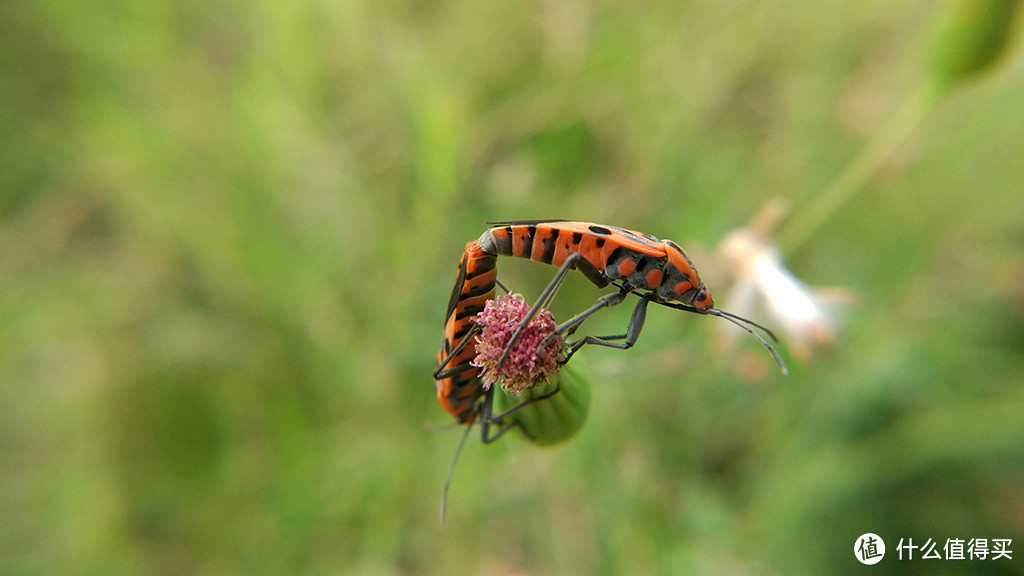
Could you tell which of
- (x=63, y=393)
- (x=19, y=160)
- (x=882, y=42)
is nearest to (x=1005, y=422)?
(x=882, y=42)

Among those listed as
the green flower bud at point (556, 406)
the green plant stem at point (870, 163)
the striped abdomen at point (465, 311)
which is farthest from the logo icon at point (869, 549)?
the striped abdomen at point (465, 311)

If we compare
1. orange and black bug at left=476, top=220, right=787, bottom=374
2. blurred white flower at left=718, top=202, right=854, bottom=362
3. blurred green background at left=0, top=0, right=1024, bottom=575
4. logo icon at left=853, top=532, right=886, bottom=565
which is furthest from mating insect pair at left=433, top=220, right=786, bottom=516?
logo icon at left=853, top=532, right=886, bottom=565

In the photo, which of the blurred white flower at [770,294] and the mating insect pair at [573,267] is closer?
the mating insect pair at [573,267]

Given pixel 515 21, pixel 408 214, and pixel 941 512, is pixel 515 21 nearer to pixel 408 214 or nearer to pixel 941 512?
pixel 408 214

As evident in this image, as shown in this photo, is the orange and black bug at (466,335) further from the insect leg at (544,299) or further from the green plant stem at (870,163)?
the green plant stem at (870,163)

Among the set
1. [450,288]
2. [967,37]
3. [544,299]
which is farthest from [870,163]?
[450,288]

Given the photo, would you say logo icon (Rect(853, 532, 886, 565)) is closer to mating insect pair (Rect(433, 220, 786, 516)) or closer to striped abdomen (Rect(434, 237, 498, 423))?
mating insect pair (Rect(433, 220, 786, 516))
